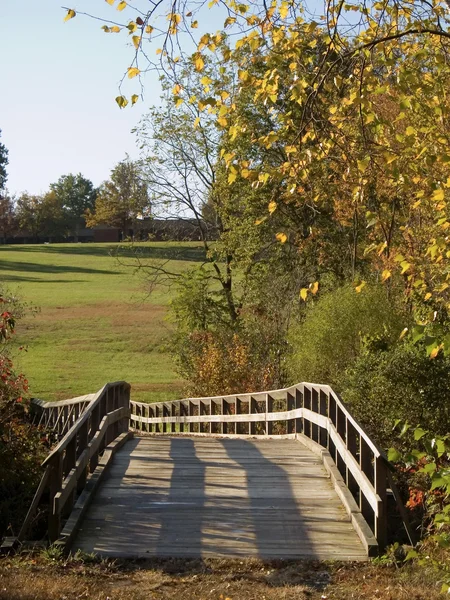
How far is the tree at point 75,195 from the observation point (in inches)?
5738

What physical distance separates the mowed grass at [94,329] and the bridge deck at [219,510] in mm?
20904

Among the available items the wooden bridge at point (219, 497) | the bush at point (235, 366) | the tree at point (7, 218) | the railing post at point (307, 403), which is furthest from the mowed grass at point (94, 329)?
the tree at point (7, 218)

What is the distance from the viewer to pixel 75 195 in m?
150

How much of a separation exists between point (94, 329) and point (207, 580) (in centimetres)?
5004

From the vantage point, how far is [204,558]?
765cm

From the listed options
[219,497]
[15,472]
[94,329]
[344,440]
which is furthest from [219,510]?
[94,329]

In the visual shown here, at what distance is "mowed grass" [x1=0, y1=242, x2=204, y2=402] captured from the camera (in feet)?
132

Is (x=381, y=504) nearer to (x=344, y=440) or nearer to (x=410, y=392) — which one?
(x=344, y=440)

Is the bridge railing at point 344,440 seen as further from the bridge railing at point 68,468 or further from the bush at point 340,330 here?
the bridge railing at point 68,468

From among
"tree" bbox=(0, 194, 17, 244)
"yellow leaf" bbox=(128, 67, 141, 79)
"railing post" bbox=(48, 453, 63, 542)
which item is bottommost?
"railing post" bbox=(48, 453, 63, 542)

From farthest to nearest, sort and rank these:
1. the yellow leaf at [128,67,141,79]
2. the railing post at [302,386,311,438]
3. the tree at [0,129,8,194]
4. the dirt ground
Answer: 1. the tree at [0,129,8,194]
2. the railing post at [302,386,311,438]
3. the yellow leaf at [128,67,141,79]
4. the dirt ground

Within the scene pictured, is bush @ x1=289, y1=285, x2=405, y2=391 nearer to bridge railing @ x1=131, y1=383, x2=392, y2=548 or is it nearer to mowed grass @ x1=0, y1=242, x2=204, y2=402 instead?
bridge railing @ x1=131, y1=383, x2=392, y2=548

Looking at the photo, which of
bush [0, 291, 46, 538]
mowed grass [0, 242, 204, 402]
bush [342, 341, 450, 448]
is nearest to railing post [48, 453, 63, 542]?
bush [0, 291, 46, 538]

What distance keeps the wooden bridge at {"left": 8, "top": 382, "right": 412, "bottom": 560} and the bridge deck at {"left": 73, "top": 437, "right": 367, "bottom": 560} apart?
1cm
